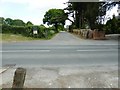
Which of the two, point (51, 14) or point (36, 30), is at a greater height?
point (51, 14)

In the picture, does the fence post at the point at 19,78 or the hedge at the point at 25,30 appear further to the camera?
the hedge at the point at 25,30

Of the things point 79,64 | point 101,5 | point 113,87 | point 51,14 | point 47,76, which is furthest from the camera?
point 51,14

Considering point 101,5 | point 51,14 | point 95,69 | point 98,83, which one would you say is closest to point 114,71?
point 95,69

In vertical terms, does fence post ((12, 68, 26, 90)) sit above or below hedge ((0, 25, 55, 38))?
below

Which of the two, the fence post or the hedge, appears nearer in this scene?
the fence post

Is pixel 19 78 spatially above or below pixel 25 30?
below

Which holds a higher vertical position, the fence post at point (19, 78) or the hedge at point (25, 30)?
the hedge at point (25, 30)

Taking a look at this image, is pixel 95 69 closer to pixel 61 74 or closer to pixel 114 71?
pixel 114 71

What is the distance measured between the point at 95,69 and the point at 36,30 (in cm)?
2117

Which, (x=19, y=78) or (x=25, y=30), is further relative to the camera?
(x=25, y=30)

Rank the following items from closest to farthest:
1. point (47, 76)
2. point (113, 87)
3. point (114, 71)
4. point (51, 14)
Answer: point (113, 87)
point (47, 76)
point (114, 71)
point (51, 14)

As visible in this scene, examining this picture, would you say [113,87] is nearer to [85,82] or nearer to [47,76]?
[85,82]

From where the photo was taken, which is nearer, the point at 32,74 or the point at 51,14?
the point at 32,74

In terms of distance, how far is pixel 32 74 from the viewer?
8.13 meters
